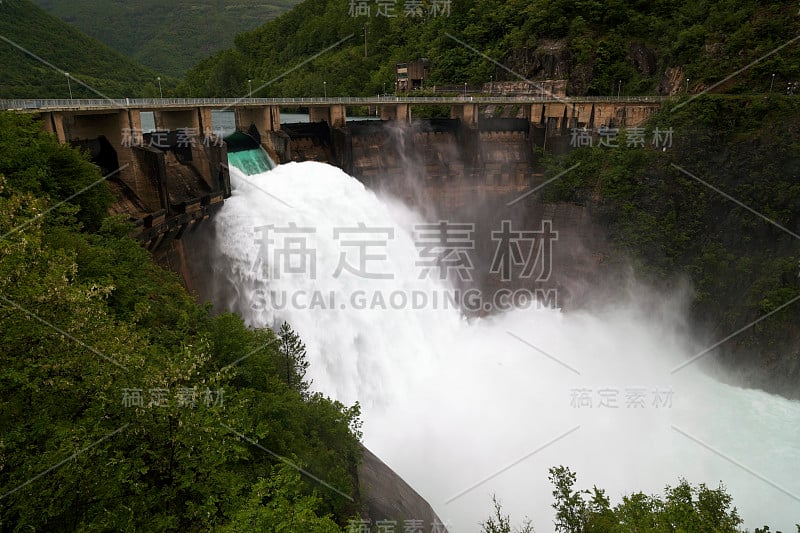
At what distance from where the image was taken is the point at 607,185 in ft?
111

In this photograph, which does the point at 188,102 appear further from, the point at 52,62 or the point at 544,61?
the point at 52,62

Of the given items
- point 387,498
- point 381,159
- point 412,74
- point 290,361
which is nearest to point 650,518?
point 387,498

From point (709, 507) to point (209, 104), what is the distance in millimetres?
25772

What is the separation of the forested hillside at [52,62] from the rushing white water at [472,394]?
112ft

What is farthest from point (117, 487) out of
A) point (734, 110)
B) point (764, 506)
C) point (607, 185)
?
point (734, 110)

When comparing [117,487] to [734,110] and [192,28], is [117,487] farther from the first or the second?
[192,28]

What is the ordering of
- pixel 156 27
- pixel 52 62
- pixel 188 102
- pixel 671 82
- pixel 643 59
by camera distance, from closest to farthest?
pixel 188 102 → pixel 671 82 → pixel 643 59 → pixel 52 62 → pixel 156 27

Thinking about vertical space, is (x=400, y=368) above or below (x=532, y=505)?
above

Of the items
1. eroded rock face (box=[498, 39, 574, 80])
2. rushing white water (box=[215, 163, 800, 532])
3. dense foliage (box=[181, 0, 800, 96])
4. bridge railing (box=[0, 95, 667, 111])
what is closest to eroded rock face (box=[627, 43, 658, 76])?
dense foliage (box=[181, 0, 800, 96])

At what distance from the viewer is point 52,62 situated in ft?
172

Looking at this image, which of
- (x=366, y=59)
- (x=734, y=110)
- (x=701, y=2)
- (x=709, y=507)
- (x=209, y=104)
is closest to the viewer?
(x=709, y=507)

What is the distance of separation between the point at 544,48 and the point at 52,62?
48.2 meters

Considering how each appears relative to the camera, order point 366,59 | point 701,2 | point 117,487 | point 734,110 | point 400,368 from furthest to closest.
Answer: point 366,59
point 701,2
point 734,110
point 400,368
point 117,487

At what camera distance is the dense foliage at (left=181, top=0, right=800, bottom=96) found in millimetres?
34500
